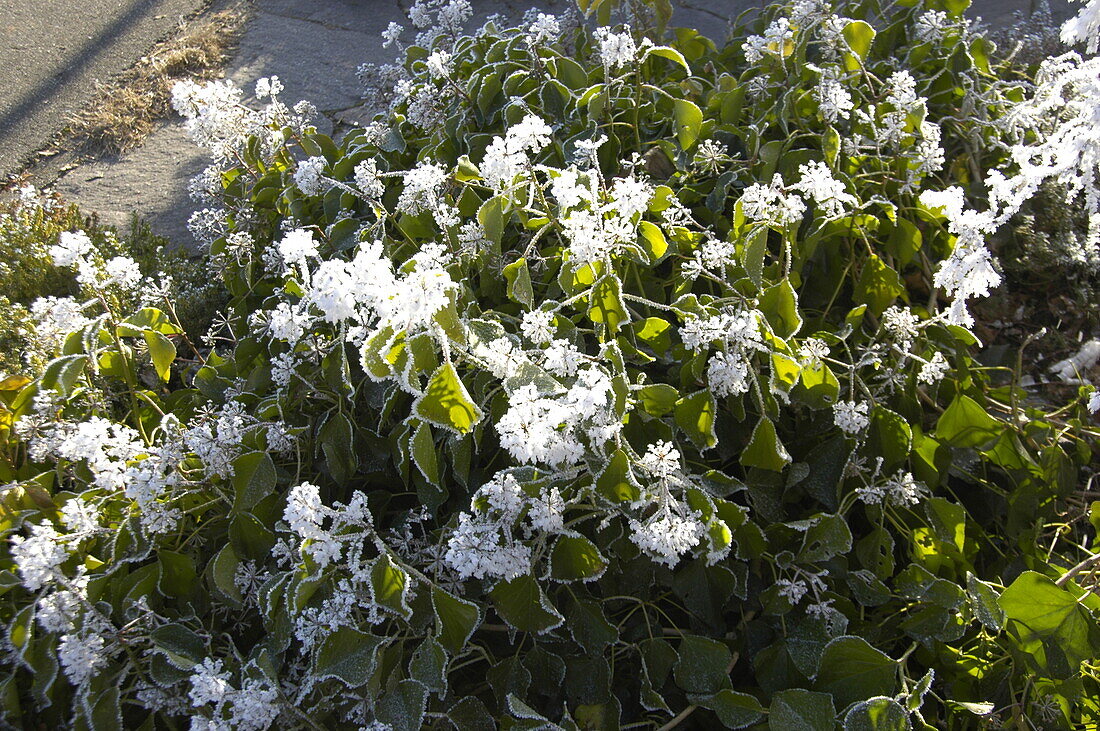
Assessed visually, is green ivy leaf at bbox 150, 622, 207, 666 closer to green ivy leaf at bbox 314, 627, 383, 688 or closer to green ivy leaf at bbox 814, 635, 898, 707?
green ivy leaf at bbox 314, 627, 383, 688

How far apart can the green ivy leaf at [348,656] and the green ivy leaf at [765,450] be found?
0.67 m

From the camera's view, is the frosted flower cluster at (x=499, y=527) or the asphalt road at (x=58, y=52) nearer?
the frosted flower cluster at (x=499, y=527)

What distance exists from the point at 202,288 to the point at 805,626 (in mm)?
1945

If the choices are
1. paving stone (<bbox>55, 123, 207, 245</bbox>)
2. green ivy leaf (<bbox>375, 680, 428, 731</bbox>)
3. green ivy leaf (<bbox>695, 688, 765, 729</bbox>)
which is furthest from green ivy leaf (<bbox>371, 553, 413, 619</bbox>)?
paving stone (<bbox>55, 123, 207, 245</bbox>)

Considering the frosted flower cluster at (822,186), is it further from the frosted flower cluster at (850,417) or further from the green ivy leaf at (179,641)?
the green ivy leaf at (179,641)

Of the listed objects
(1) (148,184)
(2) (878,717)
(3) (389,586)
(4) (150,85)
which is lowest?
(1) (148,184)

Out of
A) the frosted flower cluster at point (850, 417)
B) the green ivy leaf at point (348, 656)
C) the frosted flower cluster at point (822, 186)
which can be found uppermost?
the frosted flower cluster at point (822, 186)

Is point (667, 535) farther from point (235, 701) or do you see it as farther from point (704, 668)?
point (235, 701)

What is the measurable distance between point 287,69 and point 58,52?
4.64 feet

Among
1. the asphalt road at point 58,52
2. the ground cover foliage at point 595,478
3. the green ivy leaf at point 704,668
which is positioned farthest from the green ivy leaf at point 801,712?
the asphalt road at point 58,52

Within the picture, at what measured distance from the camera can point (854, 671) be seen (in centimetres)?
132

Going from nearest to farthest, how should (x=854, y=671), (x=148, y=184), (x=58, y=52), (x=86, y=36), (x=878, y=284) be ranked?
(x=854, y=671), (x=878, y=284), (x=148, y=184), (x=58, y=52), (x=86, y=36)

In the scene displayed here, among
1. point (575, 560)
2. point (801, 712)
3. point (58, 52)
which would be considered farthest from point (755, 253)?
point (58, 52)

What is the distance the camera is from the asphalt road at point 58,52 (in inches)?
157
